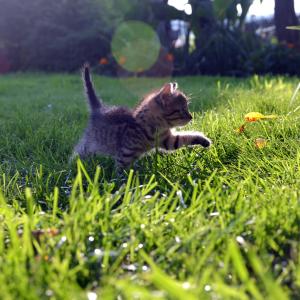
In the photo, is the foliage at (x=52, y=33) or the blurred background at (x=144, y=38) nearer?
the blurred background at (x=144, y=38)

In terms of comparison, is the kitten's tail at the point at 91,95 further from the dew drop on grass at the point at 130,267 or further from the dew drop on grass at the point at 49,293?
the dew drop on grass at the point at 49,293

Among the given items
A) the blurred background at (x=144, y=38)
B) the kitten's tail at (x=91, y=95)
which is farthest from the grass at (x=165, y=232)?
the blurred background at (x=144, y=38)

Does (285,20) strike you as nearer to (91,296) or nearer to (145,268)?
(145,268)

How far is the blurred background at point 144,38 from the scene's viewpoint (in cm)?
969

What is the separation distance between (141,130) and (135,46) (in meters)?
7.30

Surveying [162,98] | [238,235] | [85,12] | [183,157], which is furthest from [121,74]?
[238,235]

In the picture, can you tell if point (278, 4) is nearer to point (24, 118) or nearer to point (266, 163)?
point (24, 118)

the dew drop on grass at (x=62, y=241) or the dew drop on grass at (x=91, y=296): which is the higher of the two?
the dew drop on grass at (x=62, y=241)

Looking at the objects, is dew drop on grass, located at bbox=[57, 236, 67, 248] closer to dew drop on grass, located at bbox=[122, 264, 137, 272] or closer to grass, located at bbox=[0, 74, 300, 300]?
grass, located at bbox=[0, 74, 300, 300]

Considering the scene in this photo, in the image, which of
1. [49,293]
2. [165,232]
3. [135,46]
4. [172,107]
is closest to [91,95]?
[172,107]

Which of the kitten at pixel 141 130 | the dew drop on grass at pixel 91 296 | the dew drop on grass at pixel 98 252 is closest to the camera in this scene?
the dew drop on grass at pixel 91 296

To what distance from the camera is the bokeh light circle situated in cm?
991

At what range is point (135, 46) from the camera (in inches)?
400

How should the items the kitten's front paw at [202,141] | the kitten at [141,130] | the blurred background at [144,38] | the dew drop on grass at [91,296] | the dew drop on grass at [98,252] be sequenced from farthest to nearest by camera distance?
the blurred background at [144,38] < the kitten at [141,130] < the kitten's front paw at [202,141] < the dew drop on grass at [98,252] < the dew drop on grass at [91,296]
